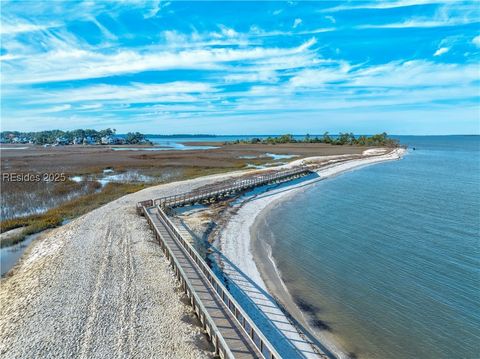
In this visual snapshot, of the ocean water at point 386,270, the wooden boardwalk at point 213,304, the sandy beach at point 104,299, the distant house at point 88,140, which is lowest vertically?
the ocean water at point 386,270

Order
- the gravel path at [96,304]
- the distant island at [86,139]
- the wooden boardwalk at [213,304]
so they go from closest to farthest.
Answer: the wooden boardwalk at [213,304] < the gravel path at [96,304] < the distant island at [86,139]

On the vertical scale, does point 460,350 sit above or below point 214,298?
below

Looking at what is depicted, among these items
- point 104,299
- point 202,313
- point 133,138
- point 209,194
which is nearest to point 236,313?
point 202,313

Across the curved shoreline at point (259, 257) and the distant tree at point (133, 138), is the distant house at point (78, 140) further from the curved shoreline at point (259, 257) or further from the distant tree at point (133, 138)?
the curved shoreline at point (259, 257)

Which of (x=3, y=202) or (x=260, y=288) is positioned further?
(x=3, y=202)

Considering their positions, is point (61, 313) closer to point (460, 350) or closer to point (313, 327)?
point (313, 327)

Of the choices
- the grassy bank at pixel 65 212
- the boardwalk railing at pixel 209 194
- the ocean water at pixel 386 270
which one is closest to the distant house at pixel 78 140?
the grassy bank at pixel 65 212

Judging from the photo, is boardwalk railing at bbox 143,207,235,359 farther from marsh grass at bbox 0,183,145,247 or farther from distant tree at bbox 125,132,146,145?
distant tree at bbox 125,132,146,145

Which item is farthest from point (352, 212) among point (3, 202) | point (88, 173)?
point (88, 173)
